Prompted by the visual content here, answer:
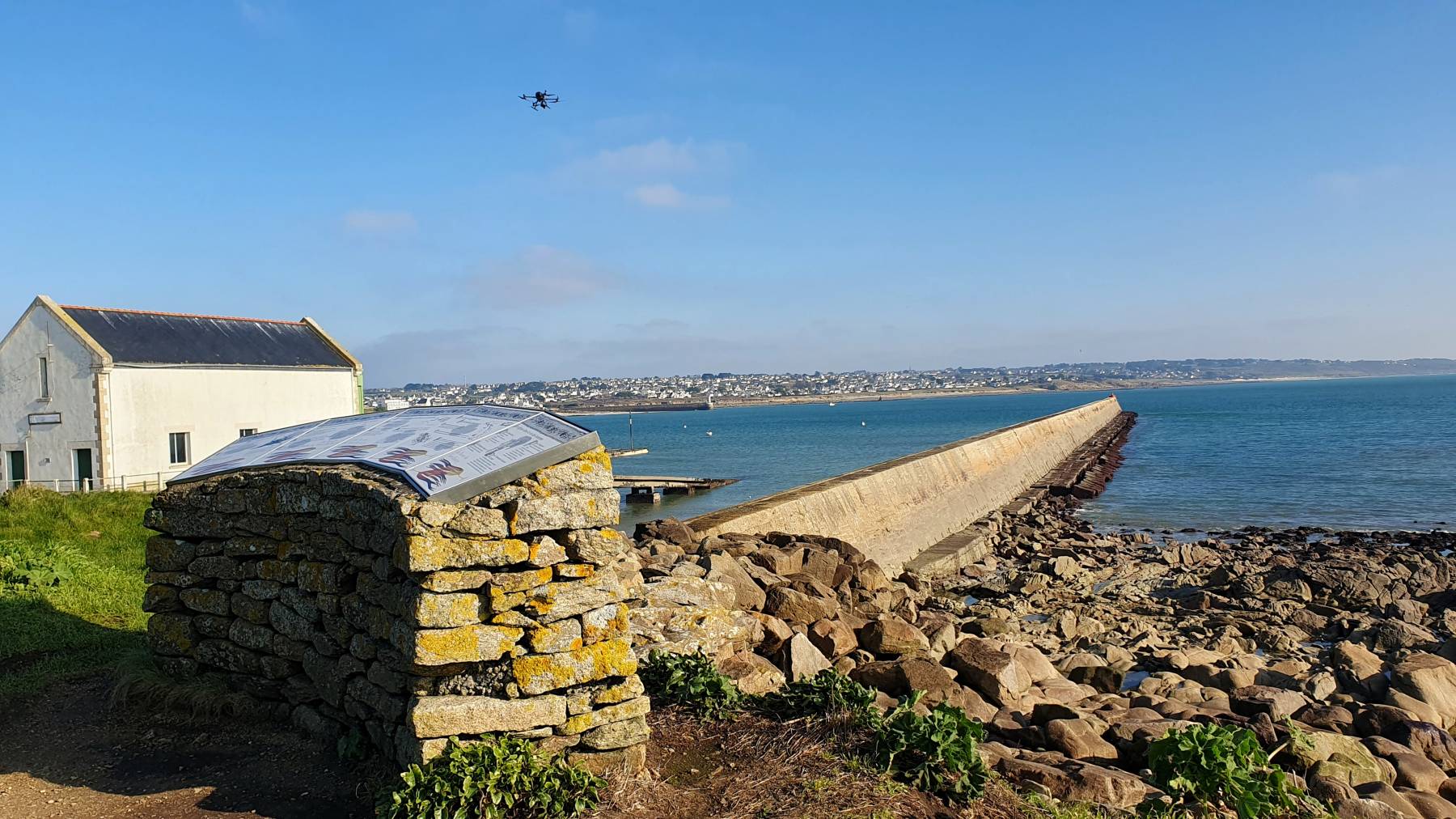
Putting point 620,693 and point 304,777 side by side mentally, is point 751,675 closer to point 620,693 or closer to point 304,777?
point 620,693

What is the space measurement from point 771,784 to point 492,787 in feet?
4.80

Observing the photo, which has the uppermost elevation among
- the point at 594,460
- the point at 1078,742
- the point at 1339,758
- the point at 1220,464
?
the point at 594,460

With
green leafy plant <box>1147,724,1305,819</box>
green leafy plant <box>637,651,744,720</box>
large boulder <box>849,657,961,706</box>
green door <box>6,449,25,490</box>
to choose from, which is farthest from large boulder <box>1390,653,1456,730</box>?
green door <box>6,449,25,490</box>

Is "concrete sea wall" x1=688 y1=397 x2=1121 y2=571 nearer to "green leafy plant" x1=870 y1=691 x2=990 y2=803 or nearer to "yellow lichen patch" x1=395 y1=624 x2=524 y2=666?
"green leafy plant" x1=870 y1=691 x2=990 y2=803

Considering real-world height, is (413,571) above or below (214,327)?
below

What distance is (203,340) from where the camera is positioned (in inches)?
1012

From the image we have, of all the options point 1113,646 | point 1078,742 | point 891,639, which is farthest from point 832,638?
point 1113,646

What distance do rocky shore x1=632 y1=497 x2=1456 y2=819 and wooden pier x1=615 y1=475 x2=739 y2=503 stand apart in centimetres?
2195

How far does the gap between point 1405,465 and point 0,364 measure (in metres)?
51.8

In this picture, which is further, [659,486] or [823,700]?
[659,486]

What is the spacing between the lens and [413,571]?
197 inches

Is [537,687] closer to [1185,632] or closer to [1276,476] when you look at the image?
[1185,632]

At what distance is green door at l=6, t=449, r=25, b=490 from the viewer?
2355cm

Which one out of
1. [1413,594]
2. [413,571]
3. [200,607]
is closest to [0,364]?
[200,607]
